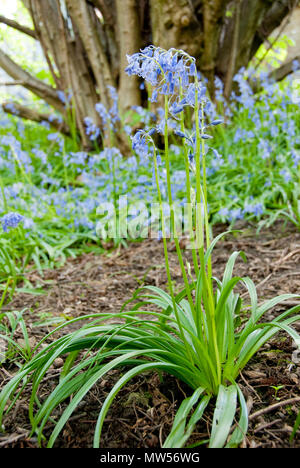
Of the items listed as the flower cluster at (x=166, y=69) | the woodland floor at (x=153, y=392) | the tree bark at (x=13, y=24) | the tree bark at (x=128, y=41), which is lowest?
the woodland floor at (x=153, y=392)

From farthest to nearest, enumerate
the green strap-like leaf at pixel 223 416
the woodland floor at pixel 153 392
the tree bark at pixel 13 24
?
→ the tree bark at pixel 13 24 < the woodland floor at pixel 153 392 < the green strap-like leaf at pixel 223 416

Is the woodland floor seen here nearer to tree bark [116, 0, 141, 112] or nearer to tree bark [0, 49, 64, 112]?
tree bark [116, 0, 141, 112]

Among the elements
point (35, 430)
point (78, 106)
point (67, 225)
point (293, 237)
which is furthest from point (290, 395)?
point (78, 106)

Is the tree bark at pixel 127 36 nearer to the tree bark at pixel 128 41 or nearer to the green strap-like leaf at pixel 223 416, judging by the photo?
the tree bark at pixel 128 41

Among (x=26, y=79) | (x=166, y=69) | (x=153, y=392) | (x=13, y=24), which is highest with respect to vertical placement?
(x=13, y=24)

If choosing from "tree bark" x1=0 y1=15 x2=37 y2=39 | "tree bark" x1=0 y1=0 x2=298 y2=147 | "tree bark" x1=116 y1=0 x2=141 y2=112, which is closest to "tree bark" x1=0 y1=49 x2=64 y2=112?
"tree bark" x1=0 y1=0 x2=298 y2=147

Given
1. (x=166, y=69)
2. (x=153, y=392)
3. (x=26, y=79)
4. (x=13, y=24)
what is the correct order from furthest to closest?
1. (x=26, y=79)
2. (x=13, y=24)
3. (x=153, y=392)
4. (x=166, y=69)

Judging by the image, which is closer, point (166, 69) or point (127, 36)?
point (166, 69)

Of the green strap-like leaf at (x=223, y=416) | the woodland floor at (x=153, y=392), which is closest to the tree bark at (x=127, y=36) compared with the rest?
the woodland floor at (x=153, y=392)

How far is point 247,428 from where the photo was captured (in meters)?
1.38

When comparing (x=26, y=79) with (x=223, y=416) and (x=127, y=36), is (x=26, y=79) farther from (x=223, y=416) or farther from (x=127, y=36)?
(x=223, y=416)

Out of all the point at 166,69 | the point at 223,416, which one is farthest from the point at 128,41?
the point at 223,416

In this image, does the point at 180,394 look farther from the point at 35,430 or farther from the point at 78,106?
the point at 78,106

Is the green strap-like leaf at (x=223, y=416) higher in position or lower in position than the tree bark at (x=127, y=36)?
lower
